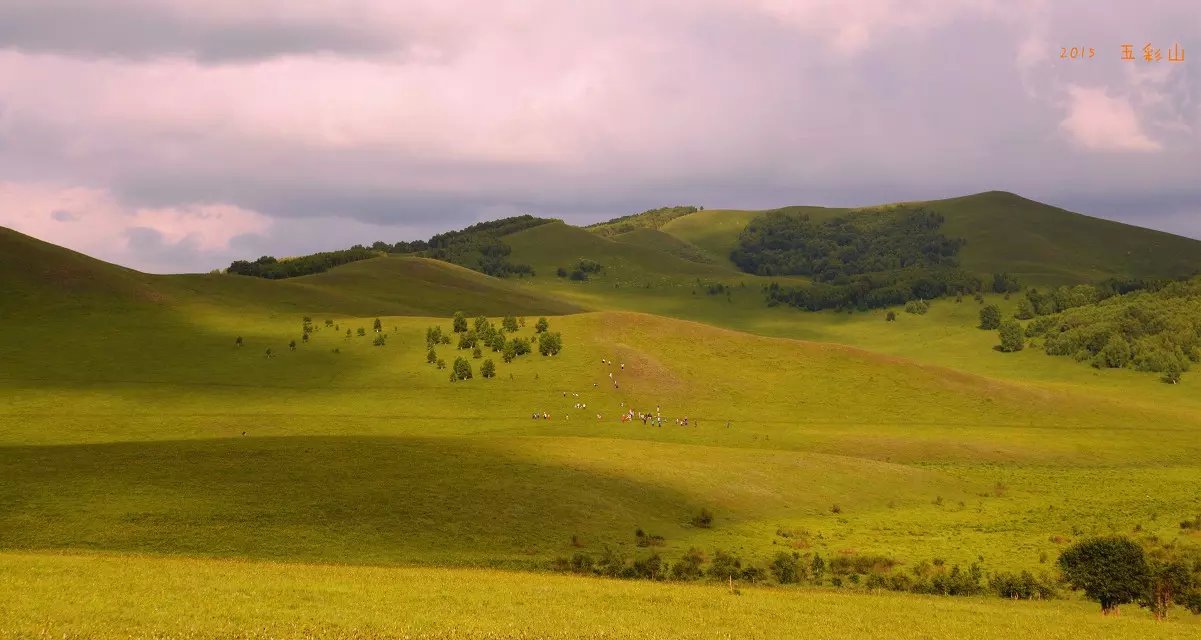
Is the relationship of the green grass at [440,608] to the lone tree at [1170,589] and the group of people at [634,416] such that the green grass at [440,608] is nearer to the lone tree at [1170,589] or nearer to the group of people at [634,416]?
the lone tree at [1170,589]

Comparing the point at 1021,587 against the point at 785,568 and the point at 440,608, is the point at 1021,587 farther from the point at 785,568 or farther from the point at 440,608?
the point at 440,608

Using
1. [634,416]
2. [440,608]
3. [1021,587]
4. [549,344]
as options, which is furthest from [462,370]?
[440,608]

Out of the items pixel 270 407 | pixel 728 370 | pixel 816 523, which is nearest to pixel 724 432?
pixel 728 370

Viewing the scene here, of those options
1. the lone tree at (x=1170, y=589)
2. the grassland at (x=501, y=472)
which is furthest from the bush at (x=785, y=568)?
the lone tree at (x=1170, y=589)

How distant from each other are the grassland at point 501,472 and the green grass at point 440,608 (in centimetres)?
21

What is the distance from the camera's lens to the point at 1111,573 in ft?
169

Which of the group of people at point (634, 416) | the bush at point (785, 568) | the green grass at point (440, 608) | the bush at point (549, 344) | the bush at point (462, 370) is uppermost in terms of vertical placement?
the bush at point (549, 344)

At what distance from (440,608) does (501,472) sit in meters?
35.0

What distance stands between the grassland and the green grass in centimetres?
21

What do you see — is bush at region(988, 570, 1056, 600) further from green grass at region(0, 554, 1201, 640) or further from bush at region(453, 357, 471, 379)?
bush at region(453, 357, 471, 379)

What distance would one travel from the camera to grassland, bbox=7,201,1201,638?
137 ft

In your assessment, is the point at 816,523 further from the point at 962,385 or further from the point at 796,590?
the point at 962,385

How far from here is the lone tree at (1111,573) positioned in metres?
51.1

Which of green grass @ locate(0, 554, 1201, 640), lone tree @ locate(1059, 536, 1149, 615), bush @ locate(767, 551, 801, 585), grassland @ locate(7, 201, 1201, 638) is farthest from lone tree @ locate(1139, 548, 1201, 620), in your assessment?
bush @ locate(767, 551, 801, 585)
